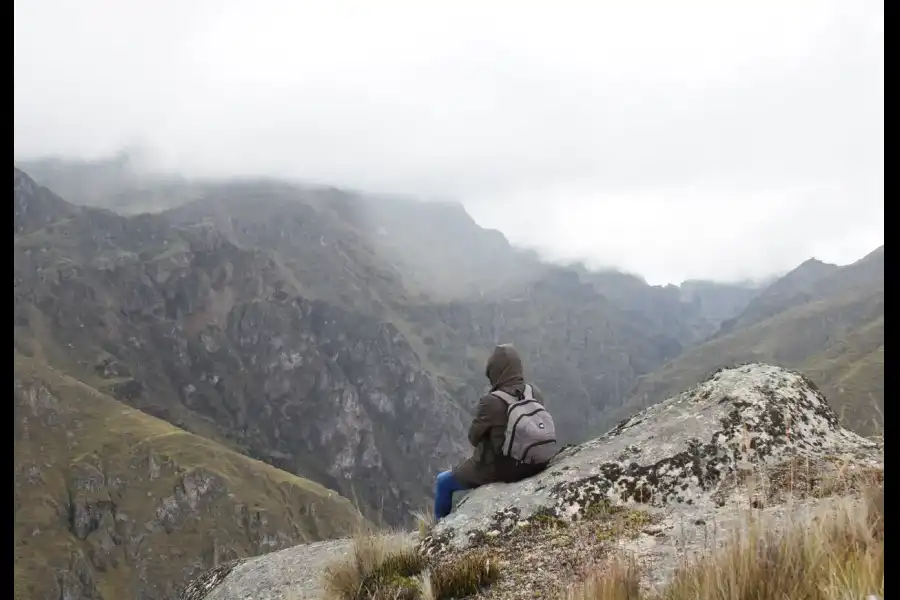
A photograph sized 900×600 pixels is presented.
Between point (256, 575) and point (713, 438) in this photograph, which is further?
point (256, 575)

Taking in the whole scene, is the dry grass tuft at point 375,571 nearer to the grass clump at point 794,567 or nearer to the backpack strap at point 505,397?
the grass clump at point 794,567

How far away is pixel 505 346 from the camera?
33.9 feet

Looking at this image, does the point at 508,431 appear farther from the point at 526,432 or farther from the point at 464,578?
the point at 464,578

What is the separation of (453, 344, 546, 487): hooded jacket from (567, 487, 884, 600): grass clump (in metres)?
5.29

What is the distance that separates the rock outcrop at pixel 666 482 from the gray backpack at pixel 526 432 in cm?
34

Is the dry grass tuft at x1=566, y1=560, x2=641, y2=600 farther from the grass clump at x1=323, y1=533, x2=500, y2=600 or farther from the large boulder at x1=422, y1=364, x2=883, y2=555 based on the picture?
the large boulder at x1=422, y1=364, x2=883, y2=555

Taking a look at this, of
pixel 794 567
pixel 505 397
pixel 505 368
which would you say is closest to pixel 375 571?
pixel 505 397

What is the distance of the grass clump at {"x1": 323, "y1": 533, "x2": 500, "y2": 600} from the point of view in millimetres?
6195

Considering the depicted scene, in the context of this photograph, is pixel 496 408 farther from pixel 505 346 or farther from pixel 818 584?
pixel 818 584

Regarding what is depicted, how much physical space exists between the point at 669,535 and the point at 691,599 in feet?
8.91

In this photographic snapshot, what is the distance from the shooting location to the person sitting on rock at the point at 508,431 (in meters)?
9.64

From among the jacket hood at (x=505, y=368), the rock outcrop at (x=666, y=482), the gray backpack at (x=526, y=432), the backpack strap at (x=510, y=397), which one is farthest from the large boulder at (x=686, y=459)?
the jacket hood at (x=505, y=368)

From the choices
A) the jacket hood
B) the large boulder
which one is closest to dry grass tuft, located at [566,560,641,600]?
the large boulder
